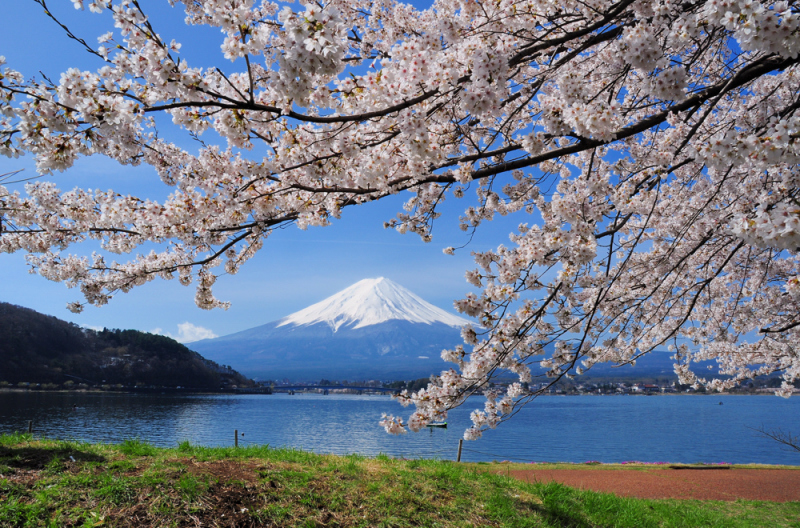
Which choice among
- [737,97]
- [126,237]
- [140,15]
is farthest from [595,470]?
[140,15]

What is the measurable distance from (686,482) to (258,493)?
11.8 meters

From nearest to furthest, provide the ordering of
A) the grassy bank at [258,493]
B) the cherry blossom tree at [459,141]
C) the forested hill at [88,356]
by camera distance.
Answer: the cherry blossom tree at [459,141] → the grassy bank at [258,493] → the forested hill at [88,356]

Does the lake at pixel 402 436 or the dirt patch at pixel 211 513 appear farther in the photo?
the lake at pixel 402 436

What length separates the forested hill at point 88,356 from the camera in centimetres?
7375

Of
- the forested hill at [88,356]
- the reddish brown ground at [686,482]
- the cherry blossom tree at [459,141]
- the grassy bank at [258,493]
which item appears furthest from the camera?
the forested hill at [88,356]

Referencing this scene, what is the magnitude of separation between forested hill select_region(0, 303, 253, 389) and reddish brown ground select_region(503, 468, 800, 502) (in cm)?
9281

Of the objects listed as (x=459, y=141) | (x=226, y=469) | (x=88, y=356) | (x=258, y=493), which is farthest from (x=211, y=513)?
(x=88, y=356)

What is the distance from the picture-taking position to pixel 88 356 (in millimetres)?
85062

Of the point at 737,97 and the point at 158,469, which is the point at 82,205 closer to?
the point at 158,469

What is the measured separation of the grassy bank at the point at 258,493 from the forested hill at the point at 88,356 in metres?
92.5

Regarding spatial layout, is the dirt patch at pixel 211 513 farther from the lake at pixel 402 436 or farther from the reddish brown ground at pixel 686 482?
the lake at pixel 402 436

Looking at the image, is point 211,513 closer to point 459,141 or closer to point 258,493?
point 258,493

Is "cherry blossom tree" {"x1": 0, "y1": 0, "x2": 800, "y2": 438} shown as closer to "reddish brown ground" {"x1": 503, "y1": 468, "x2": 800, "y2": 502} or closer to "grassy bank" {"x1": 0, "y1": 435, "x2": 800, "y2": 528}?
"grassy bank" {"x1": 0, "y1": 435, "x2": 800, "y2": 528}

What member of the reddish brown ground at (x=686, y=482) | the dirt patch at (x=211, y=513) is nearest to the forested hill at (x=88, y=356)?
the reddish brown ground at (x=686, y=482)
